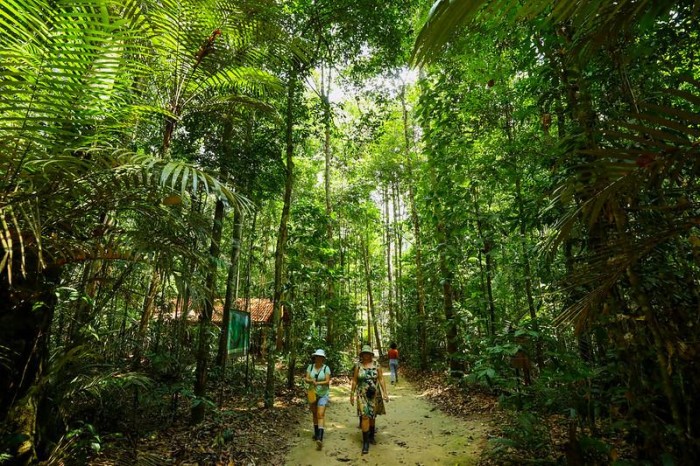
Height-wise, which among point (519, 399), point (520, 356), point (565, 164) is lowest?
point (519, 399)

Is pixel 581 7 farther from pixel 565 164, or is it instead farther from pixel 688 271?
pixel 565 164

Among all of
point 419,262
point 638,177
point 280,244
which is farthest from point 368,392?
point 419,262

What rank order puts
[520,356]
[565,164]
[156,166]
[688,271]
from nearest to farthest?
1. [156,166]
2. [688,271]
3. [565,164]
4. [520,356]

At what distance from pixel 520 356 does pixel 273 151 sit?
6.12 m

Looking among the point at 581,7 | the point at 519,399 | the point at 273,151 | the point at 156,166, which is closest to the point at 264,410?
the point at 519,399

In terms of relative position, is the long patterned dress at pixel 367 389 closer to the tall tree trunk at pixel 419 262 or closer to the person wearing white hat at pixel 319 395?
the person wearing white hat at pixel 319 395

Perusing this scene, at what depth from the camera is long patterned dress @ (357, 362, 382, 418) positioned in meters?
5.71

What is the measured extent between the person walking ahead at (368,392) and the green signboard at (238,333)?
3040mm

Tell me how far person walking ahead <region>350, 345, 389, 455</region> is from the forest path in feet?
0.94

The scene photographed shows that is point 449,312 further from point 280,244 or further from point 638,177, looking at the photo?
point 638,177

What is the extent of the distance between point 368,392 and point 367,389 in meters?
0.05

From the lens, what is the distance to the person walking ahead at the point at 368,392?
5.66 m

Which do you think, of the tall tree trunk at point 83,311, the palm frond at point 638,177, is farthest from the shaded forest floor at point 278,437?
the palm frond at point 638,177

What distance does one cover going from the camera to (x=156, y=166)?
8.93 feet
